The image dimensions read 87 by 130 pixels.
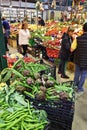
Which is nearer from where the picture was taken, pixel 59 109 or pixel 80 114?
pixel 59 109

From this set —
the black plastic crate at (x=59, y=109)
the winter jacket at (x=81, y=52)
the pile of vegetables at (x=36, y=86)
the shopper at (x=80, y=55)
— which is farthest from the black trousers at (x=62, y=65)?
the black plastic crate at (x=59, y=109)

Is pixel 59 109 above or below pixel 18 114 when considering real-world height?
below

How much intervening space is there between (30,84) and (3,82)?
0.44 metres

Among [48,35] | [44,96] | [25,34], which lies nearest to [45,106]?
[44,96]

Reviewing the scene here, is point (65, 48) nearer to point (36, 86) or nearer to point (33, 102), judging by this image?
point (36, 86)

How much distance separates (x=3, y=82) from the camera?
8.89ft

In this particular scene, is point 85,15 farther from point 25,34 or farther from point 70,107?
point 70,107

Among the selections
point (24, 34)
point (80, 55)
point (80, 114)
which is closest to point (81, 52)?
point (80, 55)

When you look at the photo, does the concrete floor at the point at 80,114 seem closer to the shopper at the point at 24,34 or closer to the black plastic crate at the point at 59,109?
the black plastic crate at the point at 59,109

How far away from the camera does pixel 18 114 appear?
188 cm

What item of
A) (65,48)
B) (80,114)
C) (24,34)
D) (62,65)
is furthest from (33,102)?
(24,34)

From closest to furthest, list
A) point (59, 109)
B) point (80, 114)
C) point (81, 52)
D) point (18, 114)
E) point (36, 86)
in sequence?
point (18, 114)
point (59, 109)
point (36, 86)
point (80, 114)
point (81, 52)

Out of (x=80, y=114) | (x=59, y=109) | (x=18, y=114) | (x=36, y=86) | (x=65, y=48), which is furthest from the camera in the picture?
(x=65, y=48)

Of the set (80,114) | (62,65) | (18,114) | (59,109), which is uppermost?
(18,114)
